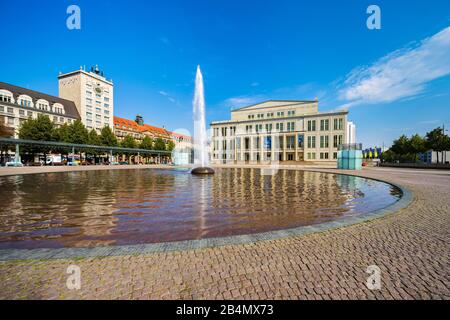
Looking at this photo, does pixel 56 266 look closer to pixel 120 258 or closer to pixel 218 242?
pixel 120 258

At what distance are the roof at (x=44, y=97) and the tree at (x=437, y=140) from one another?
105 meters

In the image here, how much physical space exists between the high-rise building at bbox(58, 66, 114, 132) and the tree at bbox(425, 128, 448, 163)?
100378 mm

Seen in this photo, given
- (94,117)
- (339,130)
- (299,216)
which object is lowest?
(299,216)

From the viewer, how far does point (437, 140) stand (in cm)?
4131

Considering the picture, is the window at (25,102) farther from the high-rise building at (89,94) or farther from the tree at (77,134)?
the tree at (77,134)

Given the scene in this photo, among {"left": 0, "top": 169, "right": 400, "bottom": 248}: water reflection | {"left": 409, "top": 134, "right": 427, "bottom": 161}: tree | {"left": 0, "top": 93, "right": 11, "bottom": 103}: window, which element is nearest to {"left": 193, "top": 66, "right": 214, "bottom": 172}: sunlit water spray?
{"left": 0, "top": 169, "right": 400, "bottom": 248}: water reflection

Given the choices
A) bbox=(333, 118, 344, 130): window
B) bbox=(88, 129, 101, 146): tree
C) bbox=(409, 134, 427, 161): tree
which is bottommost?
bbox=(409, 134, 427, 161): tree

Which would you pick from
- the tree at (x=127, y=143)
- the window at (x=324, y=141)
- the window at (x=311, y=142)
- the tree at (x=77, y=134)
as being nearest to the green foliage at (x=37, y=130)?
the tree at (x=77, y=134)

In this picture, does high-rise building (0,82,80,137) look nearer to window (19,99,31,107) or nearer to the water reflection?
window (19,99,31,107)

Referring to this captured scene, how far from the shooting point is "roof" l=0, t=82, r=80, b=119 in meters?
62.1
